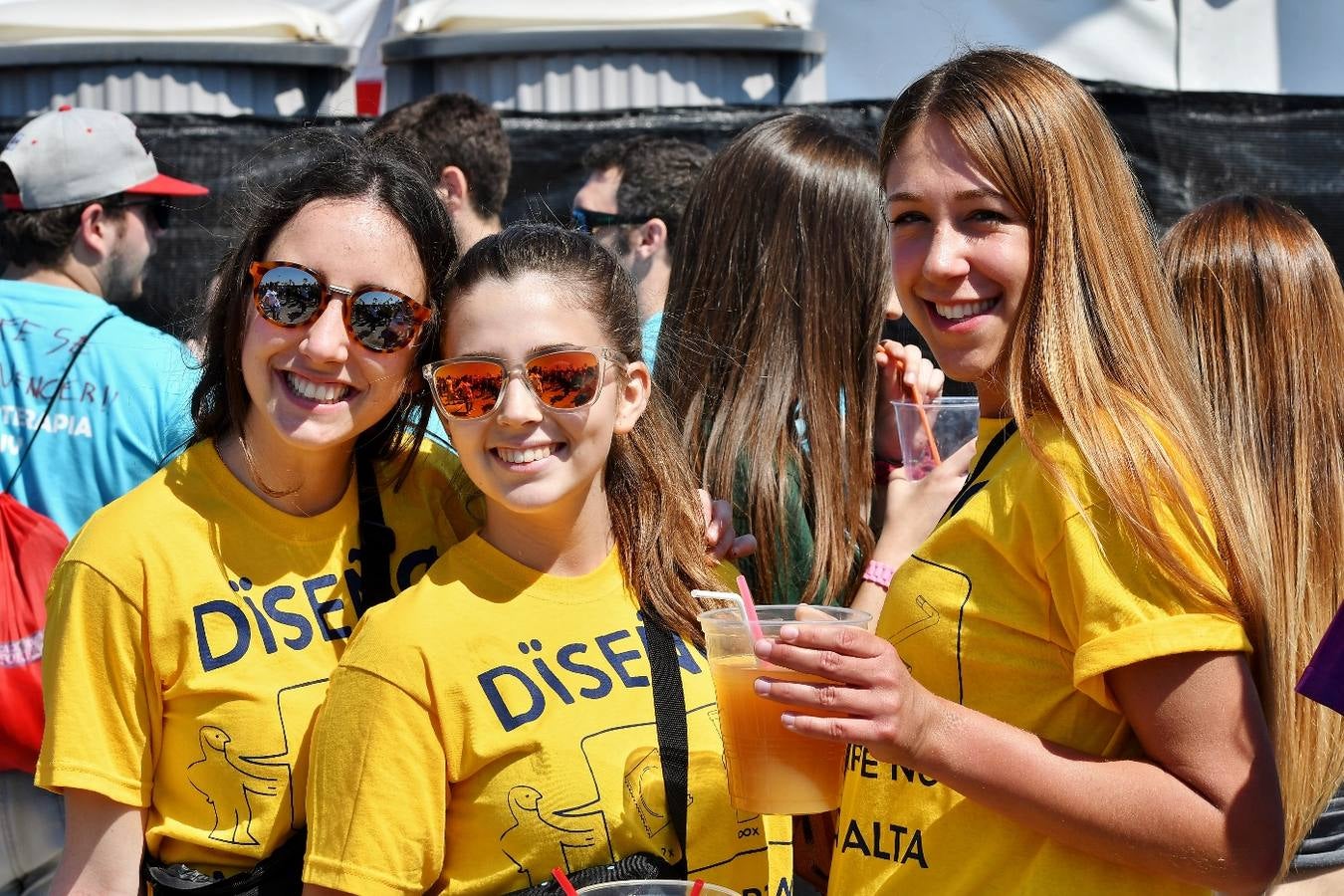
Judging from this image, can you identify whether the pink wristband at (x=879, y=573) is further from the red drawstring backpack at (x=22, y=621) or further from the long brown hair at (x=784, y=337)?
the red drawstring backpack at (x=22, y=621)

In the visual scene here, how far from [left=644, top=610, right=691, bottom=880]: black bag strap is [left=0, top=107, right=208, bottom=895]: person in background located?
1.43m

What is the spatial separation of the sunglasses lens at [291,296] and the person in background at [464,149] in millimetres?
2361

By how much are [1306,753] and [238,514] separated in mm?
1839

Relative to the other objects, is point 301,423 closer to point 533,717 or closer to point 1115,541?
point 533,717

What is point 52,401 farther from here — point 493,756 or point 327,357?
point 493,756

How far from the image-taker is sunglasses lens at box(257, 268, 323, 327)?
2332 millimetres

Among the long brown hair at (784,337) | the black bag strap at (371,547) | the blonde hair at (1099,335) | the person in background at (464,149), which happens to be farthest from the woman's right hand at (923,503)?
the person in background at (464,149)

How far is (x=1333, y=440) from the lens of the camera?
8.83 feet

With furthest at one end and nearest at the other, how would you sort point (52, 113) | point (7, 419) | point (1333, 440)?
point (52, 113), point (7, 419), point (1333, 440)

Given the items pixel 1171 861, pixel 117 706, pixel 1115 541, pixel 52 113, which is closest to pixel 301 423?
pixel 117 706

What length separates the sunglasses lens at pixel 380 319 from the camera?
7.69ft

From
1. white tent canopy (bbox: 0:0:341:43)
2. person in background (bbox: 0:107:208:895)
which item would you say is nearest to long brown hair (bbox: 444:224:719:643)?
person in background (bbox: 0:107:208:895)

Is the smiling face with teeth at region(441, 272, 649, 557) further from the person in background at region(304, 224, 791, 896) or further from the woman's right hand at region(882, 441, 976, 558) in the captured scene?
the woman's right hand at region(882, 441, 976, 558)

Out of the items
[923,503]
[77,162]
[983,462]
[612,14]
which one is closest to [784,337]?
[923,503]
